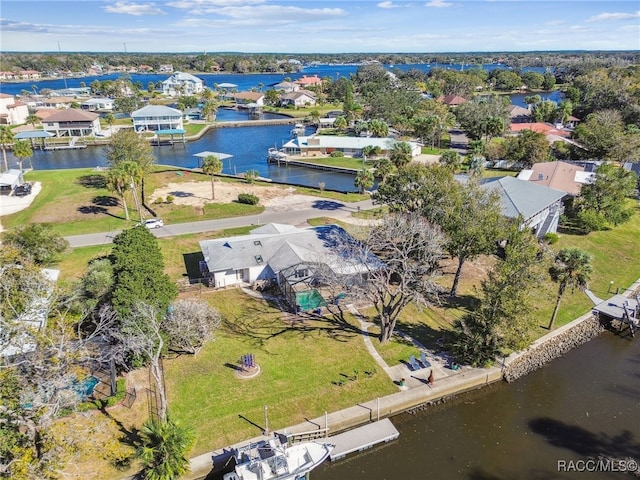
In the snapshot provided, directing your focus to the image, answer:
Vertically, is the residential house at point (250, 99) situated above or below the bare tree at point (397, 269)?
above

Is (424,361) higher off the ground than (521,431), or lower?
higher

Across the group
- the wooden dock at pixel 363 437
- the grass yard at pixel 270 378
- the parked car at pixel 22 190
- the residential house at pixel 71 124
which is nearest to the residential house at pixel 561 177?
the grass yard at pixel 270 378

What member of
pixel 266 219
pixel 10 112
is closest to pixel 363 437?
pixel 266 219

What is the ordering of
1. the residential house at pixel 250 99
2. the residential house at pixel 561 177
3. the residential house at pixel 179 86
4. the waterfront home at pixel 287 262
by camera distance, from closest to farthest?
1. the waterfront home at pixel 287 262
2. the residential house at pixel 561 177
3. the residential house at pixel 250 99
4. the residential house at pixel 179 86

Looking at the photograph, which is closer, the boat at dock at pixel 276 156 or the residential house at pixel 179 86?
the boat at dock at pixel 276 156

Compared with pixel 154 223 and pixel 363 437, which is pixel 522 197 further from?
pixel 154 223

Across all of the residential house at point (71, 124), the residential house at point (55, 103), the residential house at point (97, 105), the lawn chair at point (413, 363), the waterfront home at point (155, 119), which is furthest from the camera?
the residential house at point (55, 103)

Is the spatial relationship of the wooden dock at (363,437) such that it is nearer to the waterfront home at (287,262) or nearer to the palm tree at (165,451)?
the palm tree at (165,451)
